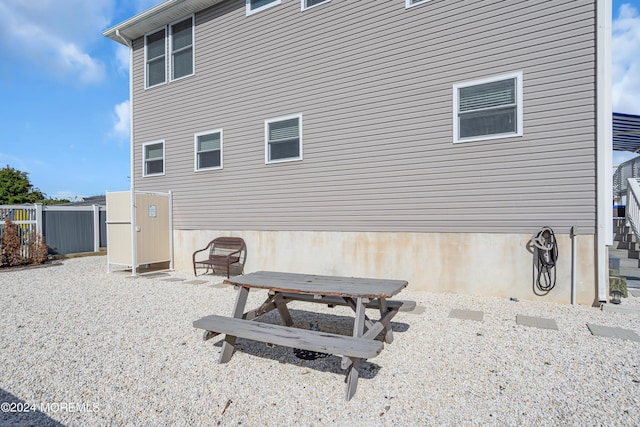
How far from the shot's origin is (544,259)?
495cm

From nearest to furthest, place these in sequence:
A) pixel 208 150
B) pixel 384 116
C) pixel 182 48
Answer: pixel 384 116 < pixel 208 150 < pixel 182 48

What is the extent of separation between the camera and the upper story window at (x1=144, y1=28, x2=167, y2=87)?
8.98 meters

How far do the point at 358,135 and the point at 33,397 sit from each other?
552 cm

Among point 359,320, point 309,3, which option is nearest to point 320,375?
point 359,320

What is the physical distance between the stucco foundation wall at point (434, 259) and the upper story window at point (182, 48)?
4687mm

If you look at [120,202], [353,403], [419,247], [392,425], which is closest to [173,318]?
[353,403]

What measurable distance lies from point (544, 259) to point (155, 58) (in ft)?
32.3

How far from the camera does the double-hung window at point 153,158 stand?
912cm

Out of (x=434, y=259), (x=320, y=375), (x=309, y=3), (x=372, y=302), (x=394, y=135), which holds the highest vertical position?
(x=309, y=3)

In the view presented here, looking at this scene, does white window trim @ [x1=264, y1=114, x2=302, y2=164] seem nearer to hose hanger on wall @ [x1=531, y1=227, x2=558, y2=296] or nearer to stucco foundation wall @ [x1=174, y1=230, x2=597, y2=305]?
stucco foundation wall @ [x1=174, y1=230, x2=597, y2=305]

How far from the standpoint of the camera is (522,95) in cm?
508

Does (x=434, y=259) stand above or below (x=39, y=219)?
below

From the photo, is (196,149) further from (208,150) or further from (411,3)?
(411,3)

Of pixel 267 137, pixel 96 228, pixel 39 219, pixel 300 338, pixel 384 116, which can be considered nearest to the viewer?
pixel 300 338
